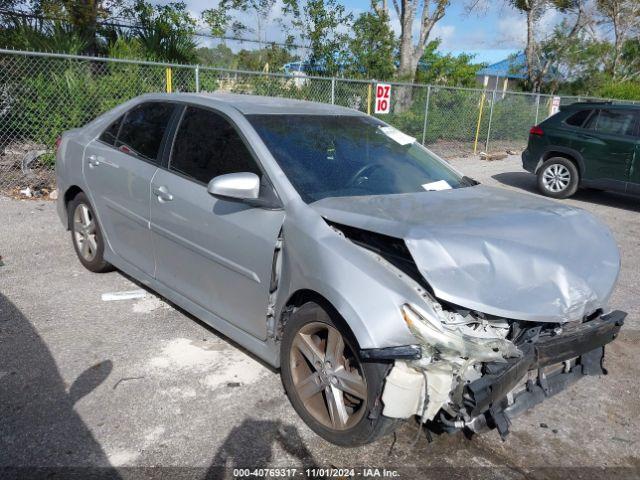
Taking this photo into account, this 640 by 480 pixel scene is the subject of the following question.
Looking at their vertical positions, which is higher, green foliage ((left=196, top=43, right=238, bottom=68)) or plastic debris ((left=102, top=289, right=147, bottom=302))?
green foliage ((left=196, top=43, right=238, bottom=68))

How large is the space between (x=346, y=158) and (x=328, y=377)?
57.6 inches

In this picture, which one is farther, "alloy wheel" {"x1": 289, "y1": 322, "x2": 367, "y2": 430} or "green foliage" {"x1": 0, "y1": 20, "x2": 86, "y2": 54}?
"green foliage" {"x1": 0, "y1": 20, "x2": 86, "y2": 54}

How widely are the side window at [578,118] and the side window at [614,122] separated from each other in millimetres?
134

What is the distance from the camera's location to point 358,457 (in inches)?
111

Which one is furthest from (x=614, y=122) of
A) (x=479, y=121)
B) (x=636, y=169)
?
(x=479, y=121)

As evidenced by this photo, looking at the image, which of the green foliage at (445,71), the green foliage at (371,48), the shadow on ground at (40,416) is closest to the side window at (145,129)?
the shadow on ground at (40,416)

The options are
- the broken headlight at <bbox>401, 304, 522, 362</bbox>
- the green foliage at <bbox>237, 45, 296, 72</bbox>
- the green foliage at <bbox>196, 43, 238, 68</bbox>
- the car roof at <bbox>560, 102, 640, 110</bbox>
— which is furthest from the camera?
the green foliage at <bbox>237, 45, 296, 72</bbox>

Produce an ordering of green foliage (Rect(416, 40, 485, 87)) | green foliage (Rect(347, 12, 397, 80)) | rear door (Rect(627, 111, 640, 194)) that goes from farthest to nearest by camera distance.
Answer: green foliage (Rect(416, 40, 485, 87)) < green foliage (Rect(347, 12, 397, 80)) < rear door (Rect(627, 111, 640, 194))

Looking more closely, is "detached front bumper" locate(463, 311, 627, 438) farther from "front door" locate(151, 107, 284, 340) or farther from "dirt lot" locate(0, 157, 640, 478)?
"front door" locate(151, 107, 284, 340)

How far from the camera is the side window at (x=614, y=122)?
9.23 metres

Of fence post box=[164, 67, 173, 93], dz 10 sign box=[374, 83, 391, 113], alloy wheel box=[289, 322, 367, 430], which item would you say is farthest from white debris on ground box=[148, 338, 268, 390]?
dz 10 sign box=[374, 83, 391, 113]

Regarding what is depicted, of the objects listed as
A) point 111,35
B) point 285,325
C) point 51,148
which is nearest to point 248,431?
point 285,325

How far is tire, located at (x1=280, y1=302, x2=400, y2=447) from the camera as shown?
8.63 ft

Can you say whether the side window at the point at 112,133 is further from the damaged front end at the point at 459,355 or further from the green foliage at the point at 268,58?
the green foliage at the point at 268,58
